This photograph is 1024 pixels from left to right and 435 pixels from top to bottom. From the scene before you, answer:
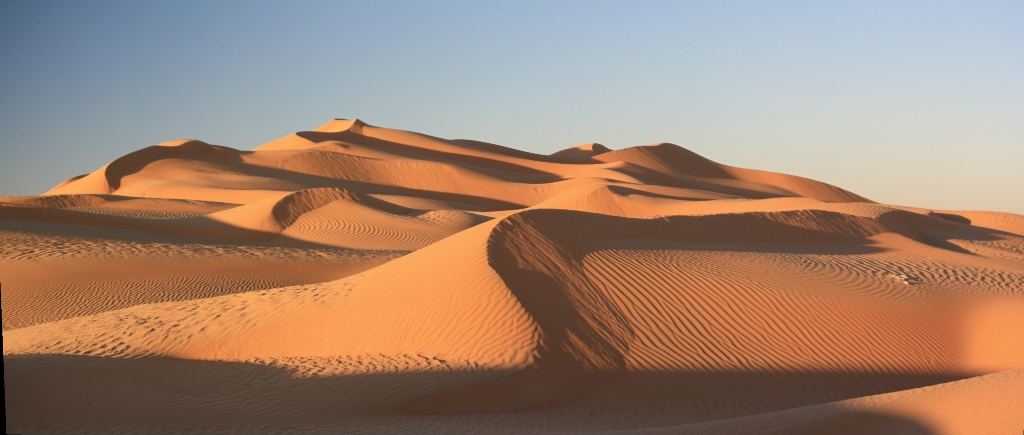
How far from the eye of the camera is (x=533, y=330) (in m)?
12.4

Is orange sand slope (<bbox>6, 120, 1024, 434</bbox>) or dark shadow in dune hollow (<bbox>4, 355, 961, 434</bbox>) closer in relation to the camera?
dark shadow in dune hollow (<bbox>4, 355, 961, 434</bbox>)

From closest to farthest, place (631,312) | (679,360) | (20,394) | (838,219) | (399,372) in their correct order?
1. (20,394)
2. (399,372)
3. (679,360)
4. (631,312)
5. (838,219)

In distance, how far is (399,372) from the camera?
11.4 m

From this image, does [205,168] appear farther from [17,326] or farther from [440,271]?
[440,271]

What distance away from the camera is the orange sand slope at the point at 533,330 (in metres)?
9.66

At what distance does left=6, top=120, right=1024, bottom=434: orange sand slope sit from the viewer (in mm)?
9664

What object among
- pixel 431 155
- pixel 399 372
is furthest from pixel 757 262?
pixel 431 155

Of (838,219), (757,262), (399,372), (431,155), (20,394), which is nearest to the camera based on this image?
(20,394)

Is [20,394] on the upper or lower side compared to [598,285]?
lower

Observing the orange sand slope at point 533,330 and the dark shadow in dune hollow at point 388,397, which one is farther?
the orange sand slope at point 533,330

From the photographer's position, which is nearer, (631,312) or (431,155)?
(631,312)

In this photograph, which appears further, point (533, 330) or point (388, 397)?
point (533, 330)

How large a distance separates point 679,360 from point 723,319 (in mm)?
1602

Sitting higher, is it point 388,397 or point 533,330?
point 533,330
